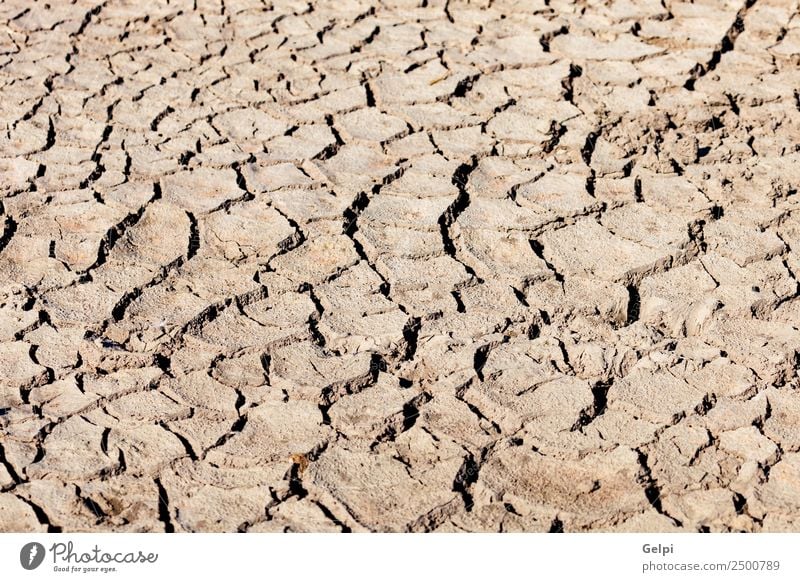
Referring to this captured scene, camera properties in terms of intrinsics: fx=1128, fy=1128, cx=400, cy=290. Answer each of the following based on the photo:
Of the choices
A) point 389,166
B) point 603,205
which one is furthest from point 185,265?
point 603,205

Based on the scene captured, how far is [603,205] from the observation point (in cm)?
337

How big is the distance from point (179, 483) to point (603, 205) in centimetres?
159

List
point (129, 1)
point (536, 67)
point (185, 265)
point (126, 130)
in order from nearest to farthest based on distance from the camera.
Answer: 1. point (185, 265)
2. point (126, 130)
3. point (536, 67)
4. point (129, 1)

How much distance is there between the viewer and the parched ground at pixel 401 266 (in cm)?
243
